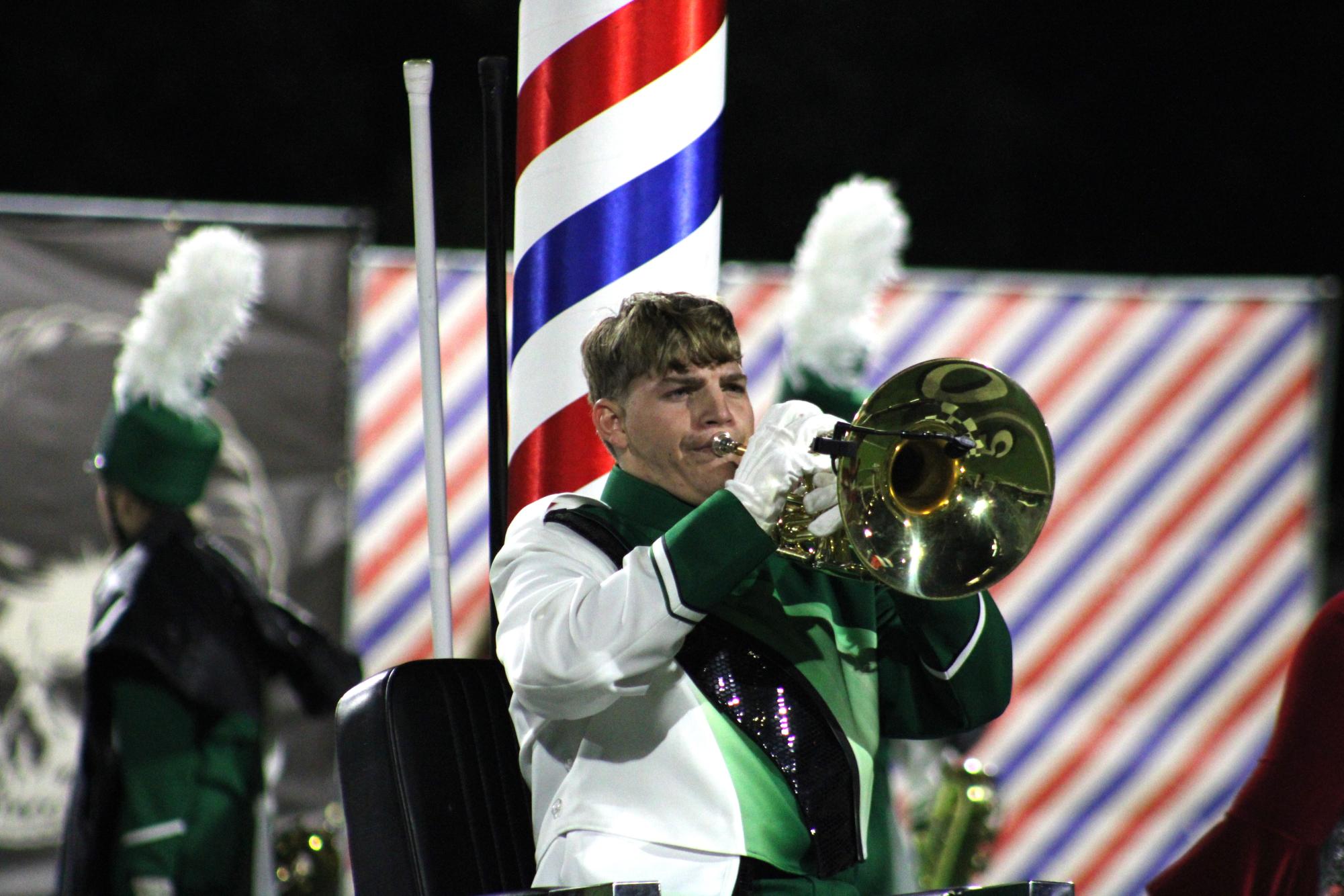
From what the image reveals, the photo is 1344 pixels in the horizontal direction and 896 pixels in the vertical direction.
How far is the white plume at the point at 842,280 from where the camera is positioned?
5.14 metres

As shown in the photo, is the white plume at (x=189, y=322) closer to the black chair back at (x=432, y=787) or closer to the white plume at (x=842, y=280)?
the white plume at (x=842, y=280)

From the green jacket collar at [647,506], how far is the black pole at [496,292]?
44 centimetres

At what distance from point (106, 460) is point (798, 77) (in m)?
6.57

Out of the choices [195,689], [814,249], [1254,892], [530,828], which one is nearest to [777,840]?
[530,828]

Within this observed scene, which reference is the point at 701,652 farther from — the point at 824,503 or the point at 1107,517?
the point at 1107,517

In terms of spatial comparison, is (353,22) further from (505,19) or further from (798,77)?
(798,77)

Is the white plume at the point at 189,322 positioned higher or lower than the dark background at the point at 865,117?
lower

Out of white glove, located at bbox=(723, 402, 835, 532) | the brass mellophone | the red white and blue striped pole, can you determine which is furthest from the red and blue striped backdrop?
white glove, located at bbox=(723, 402, 835, 532)

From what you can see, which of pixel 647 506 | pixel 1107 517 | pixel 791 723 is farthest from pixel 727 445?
pixel 1107 517

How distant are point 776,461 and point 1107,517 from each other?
387cm

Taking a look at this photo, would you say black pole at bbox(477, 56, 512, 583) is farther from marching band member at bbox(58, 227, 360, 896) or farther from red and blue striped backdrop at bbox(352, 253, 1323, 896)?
red and blue striped backdrop at bbox(352, 253, 1323, 896)

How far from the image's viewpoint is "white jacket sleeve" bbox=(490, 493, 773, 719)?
2479 mm

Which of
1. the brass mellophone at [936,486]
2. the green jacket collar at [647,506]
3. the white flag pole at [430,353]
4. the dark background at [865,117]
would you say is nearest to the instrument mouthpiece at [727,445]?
the brass mellophone at [936,486]

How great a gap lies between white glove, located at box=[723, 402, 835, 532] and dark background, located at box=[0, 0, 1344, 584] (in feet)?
25.5
